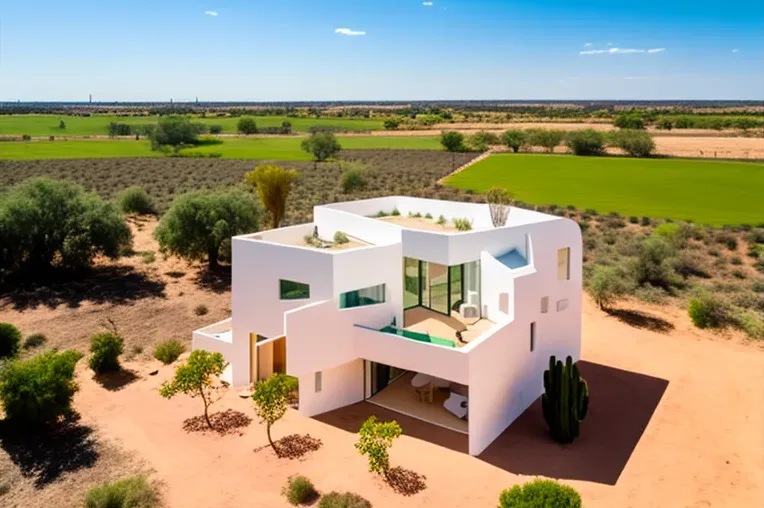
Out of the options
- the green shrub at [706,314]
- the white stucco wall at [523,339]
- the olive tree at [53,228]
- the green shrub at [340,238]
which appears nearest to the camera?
the white stucco wall at [523,339]

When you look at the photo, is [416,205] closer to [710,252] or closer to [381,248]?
[381,248]

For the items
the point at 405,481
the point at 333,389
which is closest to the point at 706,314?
the point at 333,389

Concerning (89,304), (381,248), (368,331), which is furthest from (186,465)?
(89,304)

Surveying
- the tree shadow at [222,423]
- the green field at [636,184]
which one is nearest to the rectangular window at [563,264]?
the tree shadow at [222,423]

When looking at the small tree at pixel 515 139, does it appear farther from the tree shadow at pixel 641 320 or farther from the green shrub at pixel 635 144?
the tree shadow at pixel 641 320

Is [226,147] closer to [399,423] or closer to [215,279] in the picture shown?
[215,279]

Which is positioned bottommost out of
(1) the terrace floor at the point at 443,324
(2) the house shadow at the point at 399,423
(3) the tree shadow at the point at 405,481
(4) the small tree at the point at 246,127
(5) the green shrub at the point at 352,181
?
(3) the tree shadow at the point at 405,481
